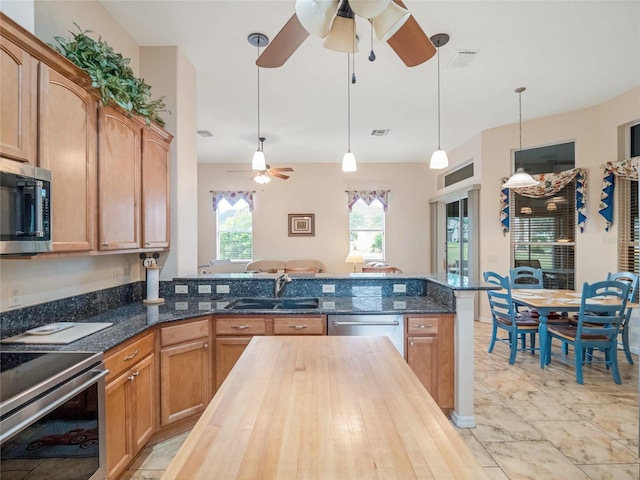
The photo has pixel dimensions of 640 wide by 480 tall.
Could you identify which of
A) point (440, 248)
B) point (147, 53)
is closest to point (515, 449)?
point (147, 53)

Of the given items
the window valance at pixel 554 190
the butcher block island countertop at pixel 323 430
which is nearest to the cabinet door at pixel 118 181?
the butcher block island countertop at pixel 323 430

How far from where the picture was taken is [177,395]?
2219mm

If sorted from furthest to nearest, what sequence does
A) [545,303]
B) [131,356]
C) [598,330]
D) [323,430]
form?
[545,303] < [598,330] < [131,356] < [323,430]

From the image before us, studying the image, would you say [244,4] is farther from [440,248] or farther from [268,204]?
[440,248]

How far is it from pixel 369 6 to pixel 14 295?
226 cm

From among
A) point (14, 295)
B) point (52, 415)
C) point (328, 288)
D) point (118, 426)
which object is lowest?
point (118, 426)

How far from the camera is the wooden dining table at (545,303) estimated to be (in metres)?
3.14

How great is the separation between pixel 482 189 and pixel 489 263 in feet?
3.98

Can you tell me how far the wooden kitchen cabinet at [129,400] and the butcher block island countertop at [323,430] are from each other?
2.88ft

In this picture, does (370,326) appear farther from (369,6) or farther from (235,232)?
(235,232)

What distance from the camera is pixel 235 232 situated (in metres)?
7.29

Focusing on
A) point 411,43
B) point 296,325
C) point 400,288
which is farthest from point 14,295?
point 400,288

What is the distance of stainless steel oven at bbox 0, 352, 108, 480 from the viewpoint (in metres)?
1.14

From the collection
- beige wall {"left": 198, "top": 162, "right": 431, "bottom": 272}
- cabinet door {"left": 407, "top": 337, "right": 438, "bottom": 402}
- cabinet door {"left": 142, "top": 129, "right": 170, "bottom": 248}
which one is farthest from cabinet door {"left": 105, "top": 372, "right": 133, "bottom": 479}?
beige wall {"left": 198, "top": 162, "right": 431, "bottom": 272}
